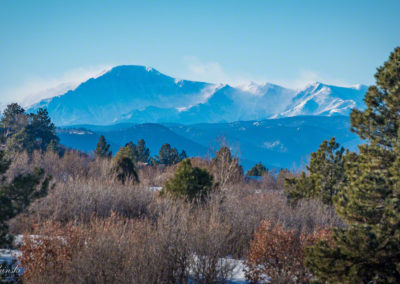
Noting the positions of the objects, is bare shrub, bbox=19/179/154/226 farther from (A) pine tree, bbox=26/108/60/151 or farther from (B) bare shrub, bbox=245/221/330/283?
(A) pine tree, bbox=26/108/60/151

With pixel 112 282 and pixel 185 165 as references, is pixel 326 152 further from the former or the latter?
pixel 112 282

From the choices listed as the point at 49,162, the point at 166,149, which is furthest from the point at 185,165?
the point at 166,149

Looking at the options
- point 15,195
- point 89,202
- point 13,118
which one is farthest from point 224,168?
point 13,118

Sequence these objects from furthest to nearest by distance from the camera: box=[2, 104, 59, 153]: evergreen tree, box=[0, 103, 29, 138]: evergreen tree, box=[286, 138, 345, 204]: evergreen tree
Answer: box=[0, 103, 29, 138]: evergreen tree < box=[2, 104, 59, 153]: evergreen tree < box=[286, 138, 345, 204]: evergreen tree

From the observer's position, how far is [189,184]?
11.4m

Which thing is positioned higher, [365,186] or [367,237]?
[365,186]

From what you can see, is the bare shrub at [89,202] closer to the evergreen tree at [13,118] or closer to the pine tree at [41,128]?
the evergreen tree at [13,118]

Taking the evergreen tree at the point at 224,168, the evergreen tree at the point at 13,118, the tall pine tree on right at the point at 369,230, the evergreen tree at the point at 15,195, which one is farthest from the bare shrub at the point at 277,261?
the evergreen tree at the point at 13,118

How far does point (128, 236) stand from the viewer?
6.06 meters

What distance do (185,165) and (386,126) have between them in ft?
22.8

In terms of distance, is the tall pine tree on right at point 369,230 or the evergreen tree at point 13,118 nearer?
the tall pine tree on right at point 369,230

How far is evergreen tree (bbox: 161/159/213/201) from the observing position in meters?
11.4

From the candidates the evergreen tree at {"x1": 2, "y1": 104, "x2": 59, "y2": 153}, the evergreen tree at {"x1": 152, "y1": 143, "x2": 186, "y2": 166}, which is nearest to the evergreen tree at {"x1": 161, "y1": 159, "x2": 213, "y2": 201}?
the evergreen tree at {"x1": 2, "y1": 104, "x2": 59, "y2": 153}

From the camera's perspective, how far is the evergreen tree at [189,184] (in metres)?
11.4
